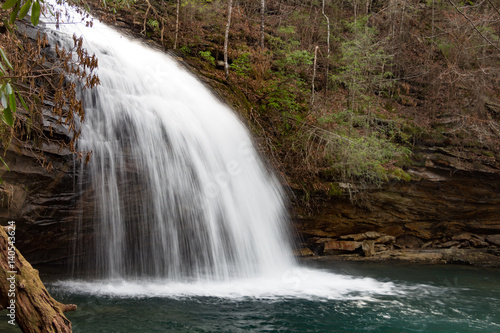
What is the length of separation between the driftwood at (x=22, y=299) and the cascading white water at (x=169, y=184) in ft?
12.6

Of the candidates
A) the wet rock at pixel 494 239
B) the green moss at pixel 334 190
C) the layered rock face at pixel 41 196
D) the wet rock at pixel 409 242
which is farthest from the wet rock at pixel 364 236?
the layered rock face at pixel 41 196

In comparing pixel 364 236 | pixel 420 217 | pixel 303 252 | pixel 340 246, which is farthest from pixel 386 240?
pixel 303 252

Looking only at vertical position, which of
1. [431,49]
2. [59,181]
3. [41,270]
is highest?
[431,49]

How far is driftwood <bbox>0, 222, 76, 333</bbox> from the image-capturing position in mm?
2725

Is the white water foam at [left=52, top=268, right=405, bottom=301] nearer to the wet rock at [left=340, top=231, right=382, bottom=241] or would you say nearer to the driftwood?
the wet rock at [left=340, top=231, right=382, bottom=241]

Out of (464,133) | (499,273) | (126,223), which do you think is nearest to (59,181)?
(126,223)

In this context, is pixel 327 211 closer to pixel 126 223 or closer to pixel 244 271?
pixel 244 271

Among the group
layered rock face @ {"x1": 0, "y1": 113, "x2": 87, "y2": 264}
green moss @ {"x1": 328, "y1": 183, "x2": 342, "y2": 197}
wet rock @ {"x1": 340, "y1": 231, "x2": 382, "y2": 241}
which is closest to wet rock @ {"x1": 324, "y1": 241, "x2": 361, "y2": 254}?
wet rock @ {"x1": 340, "y1": 231, "x2": 382, "y2": 241}

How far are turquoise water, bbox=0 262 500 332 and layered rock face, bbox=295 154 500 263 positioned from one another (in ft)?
7.71

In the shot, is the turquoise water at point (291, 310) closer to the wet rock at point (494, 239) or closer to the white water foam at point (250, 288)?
the white water foam at point (250, 288)

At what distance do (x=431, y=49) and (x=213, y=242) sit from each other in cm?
1280

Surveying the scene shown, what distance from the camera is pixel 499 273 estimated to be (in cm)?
970

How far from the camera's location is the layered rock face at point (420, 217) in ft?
33.6

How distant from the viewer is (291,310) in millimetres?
6137
